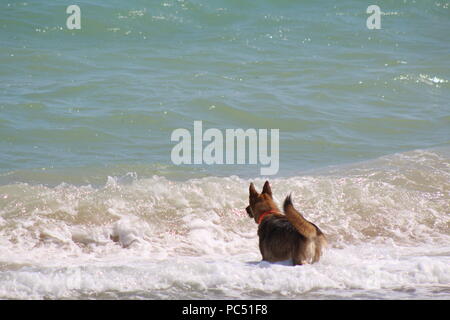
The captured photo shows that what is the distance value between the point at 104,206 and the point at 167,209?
767 millimetres

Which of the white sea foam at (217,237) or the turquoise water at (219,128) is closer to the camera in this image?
the white sea foam at (217,237)

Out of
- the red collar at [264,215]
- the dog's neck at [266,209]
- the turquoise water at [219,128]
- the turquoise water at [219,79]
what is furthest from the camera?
the turquoise water at [219,79]

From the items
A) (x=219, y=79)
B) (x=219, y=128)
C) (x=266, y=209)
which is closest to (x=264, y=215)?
(x=266, y=209)

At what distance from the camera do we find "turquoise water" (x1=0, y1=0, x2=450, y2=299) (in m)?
7.32

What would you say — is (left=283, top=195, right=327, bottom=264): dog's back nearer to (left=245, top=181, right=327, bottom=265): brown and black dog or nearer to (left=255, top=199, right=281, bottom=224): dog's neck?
(left=245, top=181, right=327, bottom=265): brown and black dog

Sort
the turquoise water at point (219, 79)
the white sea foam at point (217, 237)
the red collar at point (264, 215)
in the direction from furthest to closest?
the turquoise water at point (219, 79) → the red collar at point (264, 215) → the white sea foam at point (217, 237)

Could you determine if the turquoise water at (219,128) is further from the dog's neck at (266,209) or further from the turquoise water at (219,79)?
the dog's neck at (266,209)

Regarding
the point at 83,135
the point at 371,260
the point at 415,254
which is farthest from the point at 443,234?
the point at 83,135

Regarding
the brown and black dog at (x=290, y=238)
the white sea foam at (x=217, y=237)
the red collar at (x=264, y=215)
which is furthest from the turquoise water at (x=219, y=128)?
the red collar at (x=264, y=215)

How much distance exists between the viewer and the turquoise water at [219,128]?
24.0ft

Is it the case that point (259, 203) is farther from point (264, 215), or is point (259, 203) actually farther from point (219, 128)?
point (219, 128)

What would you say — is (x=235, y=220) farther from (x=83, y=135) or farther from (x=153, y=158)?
(x=83, y=135)

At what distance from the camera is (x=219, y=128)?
13.7m

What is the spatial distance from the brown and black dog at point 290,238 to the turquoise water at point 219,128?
0.60 feet
